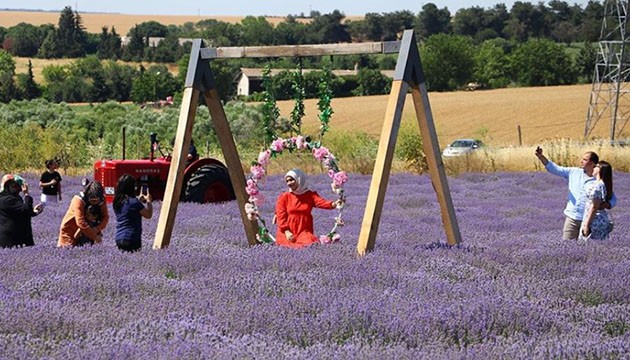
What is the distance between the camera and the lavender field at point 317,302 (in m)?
6.00

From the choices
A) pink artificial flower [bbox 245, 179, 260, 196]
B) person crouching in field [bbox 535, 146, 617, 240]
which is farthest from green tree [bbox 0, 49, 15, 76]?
person crouching in field [bbox 535, 146, 617, 240]

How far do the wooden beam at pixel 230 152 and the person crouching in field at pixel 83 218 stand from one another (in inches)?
63.5

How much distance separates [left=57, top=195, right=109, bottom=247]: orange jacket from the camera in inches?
424

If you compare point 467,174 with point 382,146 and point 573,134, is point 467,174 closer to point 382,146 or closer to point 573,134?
point 382,146

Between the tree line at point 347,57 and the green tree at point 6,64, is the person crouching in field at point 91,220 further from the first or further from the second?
the green tree at point 6,64

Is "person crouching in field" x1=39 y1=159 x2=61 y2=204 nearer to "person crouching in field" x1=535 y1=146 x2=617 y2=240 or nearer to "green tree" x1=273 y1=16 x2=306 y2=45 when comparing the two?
"person crouching in field" x1=535 y1=146 x2=617 y2=240

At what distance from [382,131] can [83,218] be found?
3.26 m

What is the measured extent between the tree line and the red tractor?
3915 cm

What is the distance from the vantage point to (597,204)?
456 inches

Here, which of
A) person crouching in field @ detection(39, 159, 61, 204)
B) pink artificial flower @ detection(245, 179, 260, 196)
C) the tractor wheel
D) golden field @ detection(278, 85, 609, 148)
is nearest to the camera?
pink artificial flower @ detection(245, 179, 260, 196)

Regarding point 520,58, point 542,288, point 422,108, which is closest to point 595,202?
point 422,108

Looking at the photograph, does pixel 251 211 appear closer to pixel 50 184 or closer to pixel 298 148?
pixel 298 148

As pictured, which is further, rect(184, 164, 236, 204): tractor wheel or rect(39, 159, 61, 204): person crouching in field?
rect(184, 164, 236, 204): tractor wheel

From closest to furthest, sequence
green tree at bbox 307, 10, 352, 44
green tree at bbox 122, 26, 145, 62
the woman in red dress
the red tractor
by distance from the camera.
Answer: the woman in red dress
the red tractor
green tree at bbox 122, 26, 145, 62
green tree at bbox 307, 10, 352, 44
